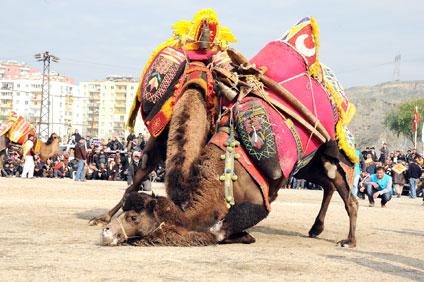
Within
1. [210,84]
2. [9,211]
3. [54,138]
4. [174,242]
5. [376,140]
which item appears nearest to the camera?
[174,242]

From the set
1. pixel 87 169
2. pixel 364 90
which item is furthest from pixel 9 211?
pixel 364 90

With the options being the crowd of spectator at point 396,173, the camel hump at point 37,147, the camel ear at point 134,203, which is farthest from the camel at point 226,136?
the camel hump at point 37,147

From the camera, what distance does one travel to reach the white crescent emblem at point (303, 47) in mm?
10336

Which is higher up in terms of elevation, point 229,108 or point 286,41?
point 286,41

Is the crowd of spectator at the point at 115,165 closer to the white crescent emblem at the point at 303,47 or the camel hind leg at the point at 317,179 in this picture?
the camel hind leg at the point at 317,179

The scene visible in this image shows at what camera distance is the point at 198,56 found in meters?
10.2

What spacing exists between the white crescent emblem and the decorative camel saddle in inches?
0.6

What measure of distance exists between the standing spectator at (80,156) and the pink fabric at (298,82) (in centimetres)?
1972

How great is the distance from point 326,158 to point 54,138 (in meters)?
21.3

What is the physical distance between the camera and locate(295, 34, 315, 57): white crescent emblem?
407 inches

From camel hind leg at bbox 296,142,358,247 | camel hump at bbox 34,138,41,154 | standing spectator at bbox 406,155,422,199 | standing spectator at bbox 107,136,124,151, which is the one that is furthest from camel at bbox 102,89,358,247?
standing spectator at bbox 107,136,124,151

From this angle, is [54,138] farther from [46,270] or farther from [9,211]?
[46,270]

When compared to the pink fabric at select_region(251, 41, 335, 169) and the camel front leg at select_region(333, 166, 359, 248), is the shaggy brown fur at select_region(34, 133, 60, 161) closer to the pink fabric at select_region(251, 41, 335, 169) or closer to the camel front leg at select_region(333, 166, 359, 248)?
the pink fabric at select_region(251, 41, 335, 169)

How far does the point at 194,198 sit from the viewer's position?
8.38m
